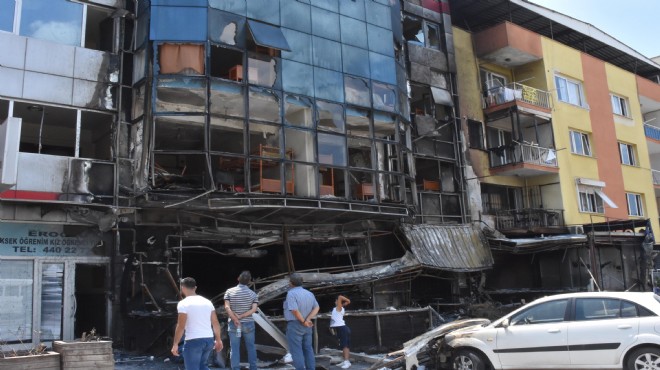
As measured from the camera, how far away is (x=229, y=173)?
15.6 m

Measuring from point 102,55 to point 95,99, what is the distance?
4.02 ft

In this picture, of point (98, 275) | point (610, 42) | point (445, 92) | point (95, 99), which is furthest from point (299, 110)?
point (610, 42)

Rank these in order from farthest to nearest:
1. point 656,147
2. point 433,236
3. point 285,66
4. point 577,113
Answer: point 656,147 → point 577,113 → point 433,236 → point 285,66

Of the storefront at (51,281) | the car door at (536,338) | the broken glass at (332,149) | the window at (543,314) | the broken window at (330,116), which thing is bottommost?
the car door at (536,338)

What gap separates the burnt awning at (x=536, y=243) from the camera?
1994cm

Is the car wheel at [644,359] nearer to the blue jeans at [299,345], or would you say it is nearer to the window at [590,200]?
the blue jeans at [299,345]

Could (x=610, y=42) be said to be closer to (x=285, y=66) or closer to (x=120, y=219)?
(x=285, y=66)

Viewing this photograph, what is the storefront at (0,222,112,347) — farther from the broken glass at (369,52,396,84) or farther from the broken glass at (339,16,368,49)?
the broken glass at (369,52,396,84)

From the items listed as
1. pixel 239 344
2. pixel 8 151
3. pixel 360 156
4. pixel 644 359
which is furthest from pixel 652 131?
pixel 8 151

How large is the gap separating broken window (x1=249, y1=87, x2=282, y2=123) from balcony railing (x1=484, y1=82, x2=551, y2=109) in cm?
1185

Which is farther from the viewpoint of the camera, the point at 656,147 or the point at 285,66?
the point at 656,147

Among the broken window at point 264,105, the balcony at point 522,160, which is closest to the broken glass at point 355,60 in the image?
the broken window at point 264,105

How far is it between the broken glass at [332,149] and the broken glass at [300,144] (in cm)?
31

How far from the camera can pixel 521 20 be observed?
91.1ft
